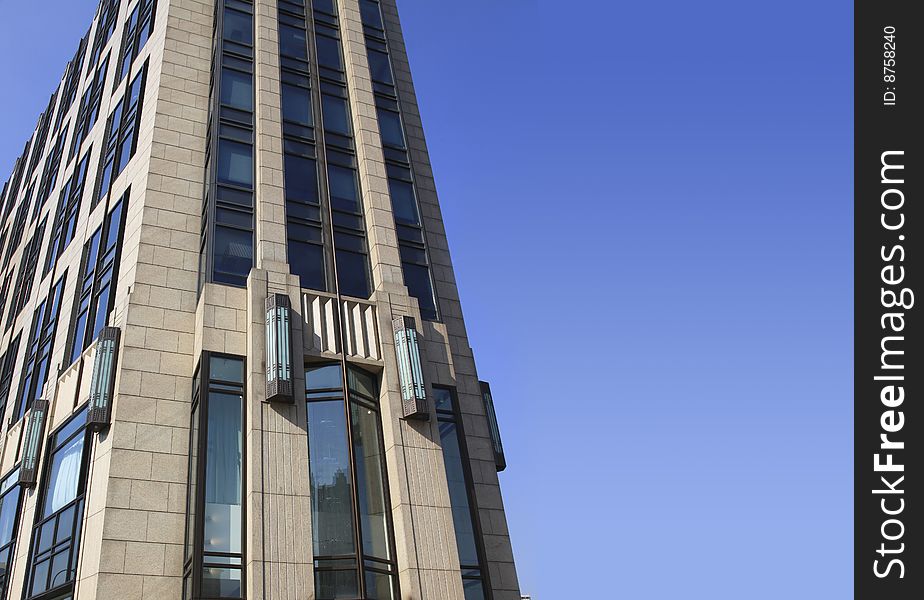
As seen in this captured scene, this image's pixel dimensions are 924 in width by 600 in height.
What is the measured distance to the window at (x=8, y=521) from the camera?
2578 cm

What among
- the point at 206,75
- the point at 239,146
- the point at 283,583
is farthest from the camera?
the point at 206,75

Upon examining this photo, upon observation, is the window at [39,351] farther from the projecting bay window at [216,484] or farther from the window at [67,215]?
the projecting bay window at [216,484]

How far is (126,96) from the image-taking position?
3328 centimetres

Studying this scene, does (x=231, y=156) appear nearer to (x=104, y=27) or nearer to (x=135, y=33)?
(x=135, y=33)

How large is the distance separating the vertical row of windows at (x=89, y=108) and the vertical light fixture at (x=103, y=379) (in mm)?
19462

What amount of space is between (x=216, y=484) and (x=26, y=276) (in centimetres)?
2605

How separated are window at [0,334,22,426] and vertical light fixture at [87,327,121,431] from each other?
15.5 m

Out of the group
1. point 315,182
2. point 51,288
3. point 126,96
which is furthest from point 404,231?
point 51,288

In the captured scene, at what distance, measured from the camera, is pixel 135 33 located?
3619 centimetres

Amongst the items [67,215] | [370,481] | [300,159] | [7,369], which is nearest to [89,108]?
[67,215]

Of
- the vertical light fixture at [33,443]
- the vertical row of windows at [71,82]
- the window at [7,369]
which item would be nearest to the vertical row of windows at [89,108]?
the vertical row of windows at [71,82]

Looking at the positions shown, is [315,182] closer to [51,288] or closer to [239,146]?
[239,146]

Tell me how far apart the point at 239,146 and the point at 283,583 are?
1591cm

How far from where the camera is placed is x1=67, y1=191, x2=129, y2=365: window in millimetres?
26531
